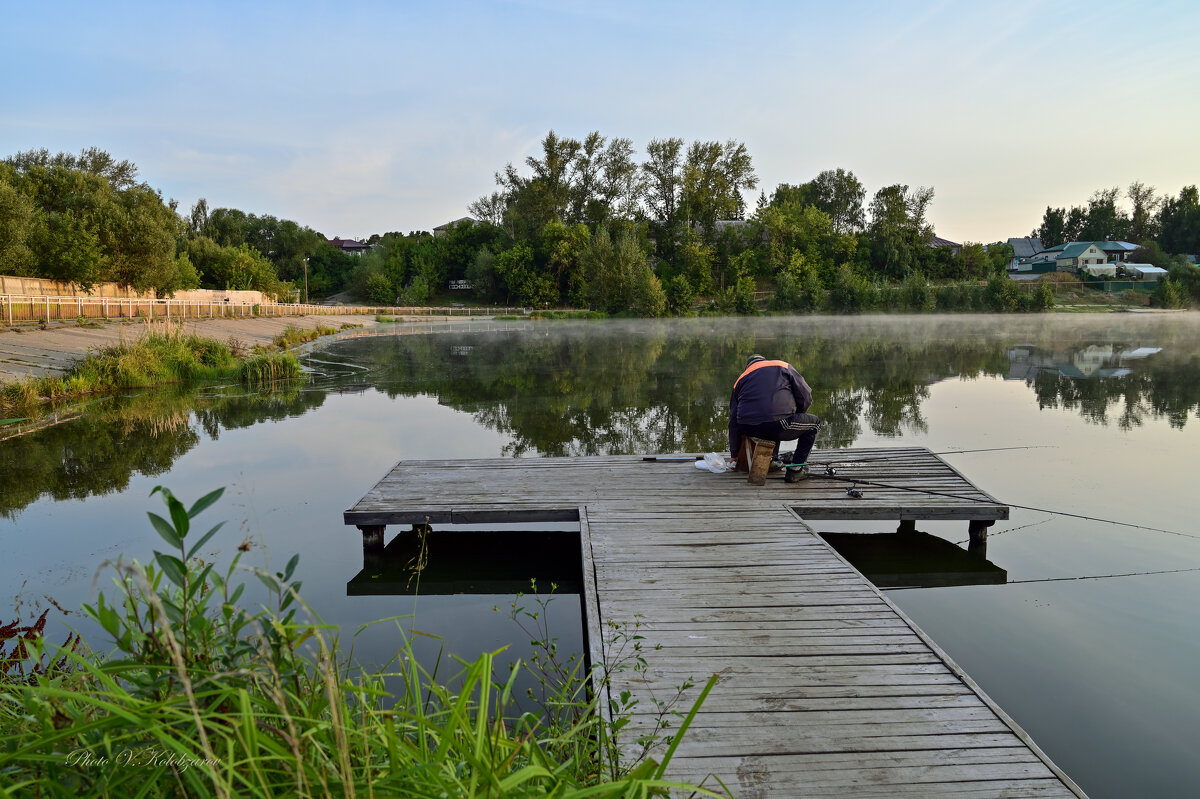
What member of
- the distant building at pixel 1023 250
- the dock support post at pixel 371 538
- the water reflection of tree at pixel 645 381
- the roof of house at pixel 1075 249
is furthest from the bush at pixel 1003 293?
the dock support post at pixel 371 538

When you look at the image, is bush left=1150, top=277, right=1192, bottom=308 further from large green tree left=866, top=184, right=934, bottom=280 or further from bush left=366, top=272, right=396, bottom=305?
bush left=366, top=272, right=396, bottom=305

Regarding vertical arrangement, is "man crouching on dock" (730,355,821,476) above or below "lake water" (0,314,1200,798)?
above

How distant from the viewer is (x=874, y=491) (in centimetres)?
713

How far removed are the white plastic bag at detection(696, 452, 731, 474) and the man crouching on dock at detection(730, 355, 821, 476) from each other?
2.05 feet

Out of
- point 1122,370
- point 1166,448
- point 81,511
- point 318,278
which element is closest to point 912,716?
point 81,511

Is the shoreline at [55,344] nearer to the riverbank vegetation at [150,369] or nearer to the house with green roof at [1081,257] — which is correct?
the riverbank vegetation at [150,369]

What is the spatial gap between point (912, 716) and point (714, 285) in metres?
66.4

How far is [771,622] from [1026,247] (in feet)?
355

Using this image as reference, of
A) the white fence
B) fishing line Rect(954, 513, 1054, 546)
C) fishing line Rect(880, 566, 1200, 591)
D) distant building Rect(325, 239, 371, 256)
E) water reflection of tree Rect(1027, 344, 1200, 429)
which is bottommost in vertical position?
fishing line Rect(880, 566, 1200, 591)

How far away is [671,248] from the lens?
71.6m

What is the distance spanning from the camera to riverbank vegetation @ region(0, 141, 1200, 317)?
61094 millimetres

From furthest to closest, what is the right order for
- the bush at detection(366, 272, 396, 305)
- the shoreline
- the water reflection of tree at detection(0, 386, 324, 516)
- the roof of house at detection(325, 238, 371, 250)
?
the roof of house at detection(325, 238, 371, 250), the bush at detection(366, 272, 396, 305), the shoreline, the water reflection of tree at detection(0, 386, 324, 516)

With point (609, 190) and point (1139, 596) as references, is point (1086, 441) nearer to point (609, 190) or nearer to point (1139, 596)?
point (1139, 596)

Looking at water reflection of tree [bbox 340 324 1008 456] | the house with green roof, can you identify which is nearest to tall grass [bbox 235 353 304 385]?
water reflection of tree [bbox 340 324 1008 456]
